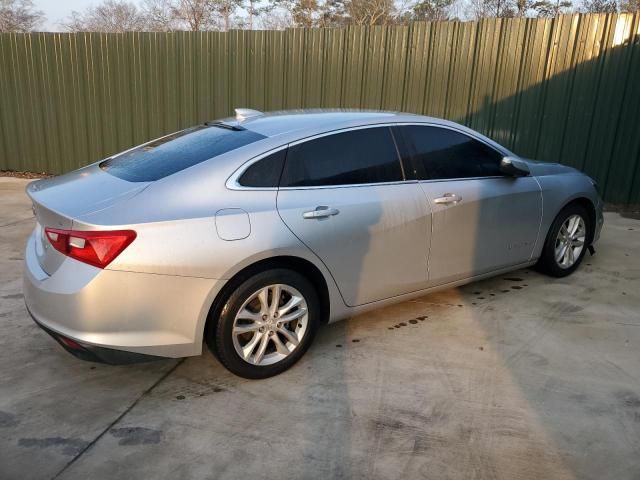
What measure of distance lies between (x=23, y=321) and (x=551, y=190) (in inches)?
171

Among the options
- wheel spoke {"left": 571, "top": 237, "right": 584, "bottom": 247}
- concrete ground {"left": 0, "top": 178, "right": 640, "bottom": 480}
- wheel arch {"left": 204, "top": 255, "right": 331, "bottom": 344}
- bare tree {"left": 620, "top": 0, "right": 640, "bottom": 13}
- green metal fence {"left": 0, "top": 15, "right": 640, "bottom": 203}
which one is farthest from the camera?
bare tree {"left": 620, "top": 0, "right": 640, "bottom": 13}

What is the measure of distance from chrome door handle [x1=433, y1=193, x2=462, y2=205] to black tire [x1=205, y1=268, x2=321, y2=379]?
1161 mm

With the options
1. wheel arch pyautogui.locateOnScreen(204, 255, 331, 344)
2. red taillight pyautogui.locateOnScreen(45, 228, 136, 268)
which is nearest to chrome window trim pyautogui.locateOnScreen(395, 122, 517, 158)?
wheel arch pyautogui.locateOnScreen(204, 255, 331, 344)

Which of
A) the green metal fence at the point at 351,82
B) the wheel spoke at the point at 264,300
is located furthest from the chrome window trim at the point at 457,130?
the green metal fence at the point at 351,82

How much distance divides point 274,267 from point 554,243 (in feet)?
9.44

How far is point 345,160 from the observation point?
3504mm

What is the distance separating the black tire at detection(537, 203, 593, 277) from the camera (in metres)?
4.75

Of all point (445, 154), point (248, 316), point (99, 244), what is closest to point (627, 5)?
point (445, 154)

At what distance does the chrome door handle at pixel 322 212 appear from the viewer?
10.5 feet

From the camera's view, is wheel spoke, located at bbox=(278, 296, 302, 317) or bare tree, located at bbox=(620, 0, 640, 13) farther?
bare tree, located at bbox=(620, 0, 640, 13)

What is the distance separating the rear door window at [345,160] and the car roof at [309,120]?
9 cm

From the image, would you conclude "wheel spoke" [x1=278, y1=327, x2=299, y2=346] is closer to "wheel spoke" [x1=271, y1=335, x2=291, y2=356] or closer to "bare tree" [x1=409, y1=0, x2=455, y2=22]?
"wheel spoke" [x1=271, y1=335, x2=291, y2=356]

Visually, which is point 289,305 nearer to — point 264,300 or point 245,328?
point 264,300

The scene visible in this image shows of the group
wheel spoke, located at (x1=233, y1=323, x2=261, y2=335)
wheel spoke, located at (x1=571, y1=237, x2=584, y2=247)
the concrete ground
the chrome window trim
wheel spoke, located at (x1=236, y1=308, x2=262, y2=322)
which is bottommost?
the concrete ground
